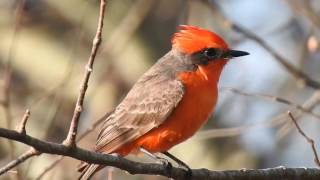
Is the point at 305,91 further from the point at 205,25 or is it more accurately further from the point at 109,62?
the point at 109,62

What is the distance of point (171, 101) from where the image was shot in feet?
18.2

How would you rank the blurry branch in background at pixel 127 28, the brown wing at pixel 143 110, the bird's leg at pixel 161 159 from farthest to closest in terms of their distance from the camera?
the blurry branch in background at pixel 127 28 → the brown wing at pixel 143 110 → the bird's leg at pixel 161 159

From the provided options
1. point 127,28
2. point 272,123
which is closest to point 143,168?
point 272,123

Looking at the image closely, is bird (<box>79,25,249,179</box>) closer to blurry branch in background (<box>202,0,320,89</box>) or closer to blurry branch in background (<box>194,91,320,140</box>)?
blurry branch in background (<box>202,0,320,89</box>)

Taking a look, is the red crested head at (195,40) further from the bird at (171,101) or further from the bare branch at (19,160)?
the bare branch at (19,160)

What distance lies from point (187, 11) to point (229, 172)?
3.42m

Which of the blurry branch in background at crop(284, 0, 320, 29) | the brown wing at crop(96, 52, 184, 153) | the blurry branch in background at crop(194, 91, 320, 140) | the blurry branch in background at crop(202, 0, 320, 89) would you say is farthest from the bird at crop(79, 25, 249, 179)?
the blurry branch in background at crop(284, 0, 320, 29)

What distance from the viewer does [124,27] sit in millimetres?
7758

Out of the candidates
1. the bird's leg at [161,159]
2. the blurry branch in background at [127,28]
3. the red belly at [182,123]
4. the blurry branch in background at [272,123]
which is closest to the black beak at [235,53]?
the red belly at [182,123]

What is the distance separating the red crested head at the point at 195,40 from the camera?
5898 millimetres

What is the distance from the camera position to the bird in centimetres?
545

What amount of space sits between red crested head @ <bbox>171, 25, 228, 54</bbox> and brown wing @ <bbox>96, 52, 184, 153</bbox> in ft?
0.79

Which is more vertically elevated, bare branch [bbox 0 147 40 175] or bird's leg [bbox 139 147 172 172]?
bare branch [bbox 0 147 40 175]

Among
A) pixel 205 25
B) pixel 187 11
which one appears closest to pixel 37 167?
pixel 187 11
